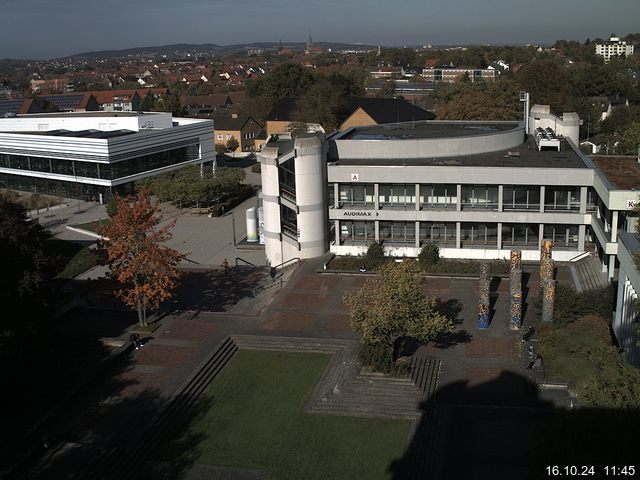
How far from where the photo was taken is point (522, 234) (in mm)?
42031

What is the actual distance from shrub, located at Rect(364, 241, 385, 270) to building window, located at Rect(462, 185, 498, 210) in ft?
19.5

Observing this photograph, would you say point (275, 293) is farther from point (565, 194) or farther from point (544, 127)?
point (544, 127)

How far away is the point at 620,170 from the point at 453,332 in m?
17.0

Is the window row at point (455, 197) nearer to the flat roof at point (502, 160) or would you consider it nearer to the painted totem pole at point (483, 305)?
the flat roof at point (502, 160)

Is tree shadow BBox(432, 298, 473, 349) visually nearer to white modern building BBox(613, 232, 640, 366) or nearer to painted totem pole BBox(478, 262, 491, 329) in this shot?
painted totem pole BBox(478, 262, 491, 329)

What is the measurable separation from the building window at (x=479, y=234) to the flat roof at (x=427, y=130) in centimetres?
900

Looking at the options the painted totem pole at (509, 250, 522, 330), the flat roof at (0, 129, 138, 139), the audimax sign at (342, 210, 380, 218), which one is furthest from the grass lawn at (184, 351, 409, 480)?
the flat roof at (0, 129, 138, 139)

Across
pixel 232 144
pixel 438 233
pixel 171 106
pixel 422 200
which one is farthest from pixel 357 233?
pixel 171 106

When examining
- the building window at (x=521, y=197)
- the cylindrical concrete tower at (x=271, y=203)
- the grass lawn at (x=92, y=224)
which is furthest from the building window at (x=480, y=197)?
the grass lawn at (x=92, y=224)

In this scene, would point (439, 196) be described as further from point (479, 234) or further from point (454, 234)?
point (479, 234)

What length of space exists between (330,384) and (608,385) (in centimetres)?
1199

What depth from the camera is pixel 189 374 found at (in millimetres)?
27969

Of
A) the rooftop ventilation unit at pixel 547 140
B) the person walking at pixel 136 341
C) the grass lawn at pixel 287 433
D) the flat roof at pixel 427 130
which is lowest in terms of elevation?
the grass lawn at pixel 287 433

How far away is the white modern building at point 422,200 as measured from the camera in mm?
40906
